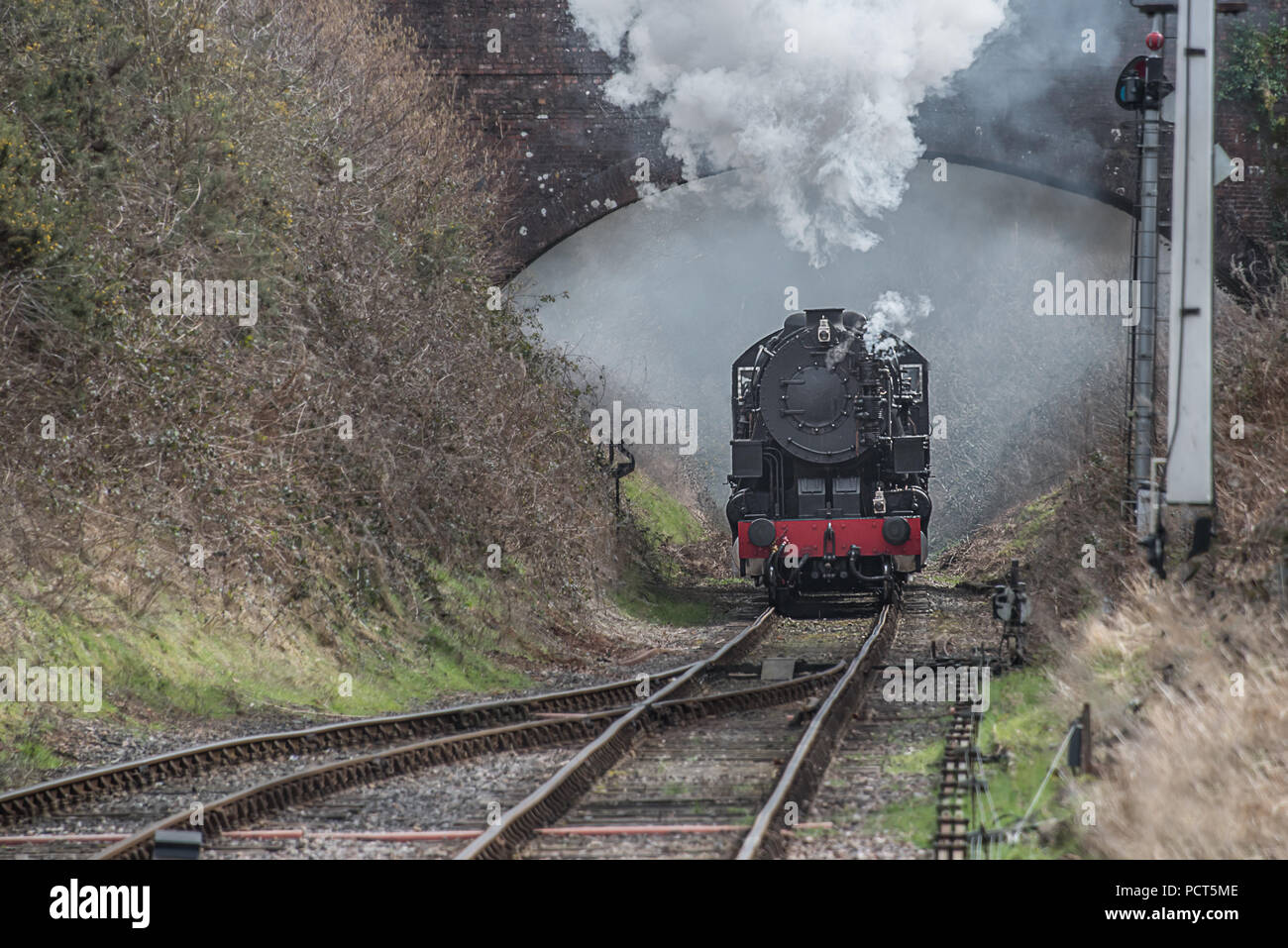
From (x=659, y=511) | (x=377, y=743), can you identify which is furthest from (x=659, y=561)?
(x=377, y=743)

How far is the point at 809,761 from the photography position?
8.45 meters

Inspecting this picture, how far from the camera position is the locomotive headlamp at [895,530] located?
17828 mm

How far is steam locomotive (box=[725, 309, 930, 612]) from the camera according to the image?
703 inches

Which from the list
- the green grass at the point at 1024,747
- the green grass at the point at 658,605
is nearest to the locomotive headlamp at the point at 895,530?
the green grass at the point at 658,605

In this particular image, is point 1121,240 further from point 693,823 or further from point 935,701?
point 693,823

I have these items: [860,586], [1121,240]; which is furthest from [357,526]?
[1121,240]

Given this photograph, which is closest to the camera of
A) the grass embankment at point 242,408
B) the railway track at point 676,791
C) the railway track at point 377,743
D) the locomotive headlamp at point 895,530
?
the railway track at point 676,791

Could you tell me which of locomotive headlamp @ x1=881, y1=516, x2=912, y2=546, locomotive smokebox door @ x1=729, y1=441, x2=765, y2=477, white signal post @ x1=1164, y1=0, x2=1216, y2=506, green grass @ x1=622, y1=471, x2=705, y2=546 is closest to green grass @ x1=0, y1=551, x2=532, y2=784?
locomotive smokebox door @ x1=729, y1=441, x2=765, y2=477

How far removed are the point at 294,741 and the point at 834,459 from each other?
9948 millimetres

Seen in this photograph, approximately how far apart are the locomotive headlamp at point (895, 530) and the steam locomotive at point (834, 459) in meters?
0.01

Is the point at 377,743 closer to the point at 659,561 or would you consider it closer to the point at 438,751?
the point at 438,751

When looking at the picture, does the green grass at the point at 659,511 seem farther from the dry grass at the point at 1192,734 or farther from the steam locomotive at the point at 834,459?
the dry grass at the point at 1192,734

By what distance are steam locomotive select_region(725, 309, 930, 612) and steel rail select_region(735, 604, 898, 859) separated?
4.13 m

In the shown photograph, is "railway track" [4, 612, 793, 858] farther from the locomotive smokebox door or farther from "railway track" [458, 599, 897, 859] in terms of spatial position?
Answer: the locomotive smokebox door
